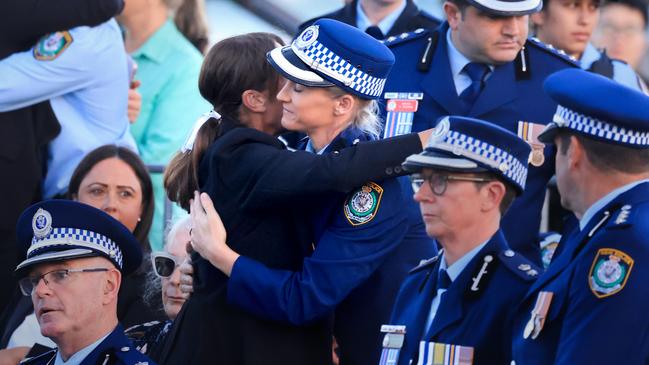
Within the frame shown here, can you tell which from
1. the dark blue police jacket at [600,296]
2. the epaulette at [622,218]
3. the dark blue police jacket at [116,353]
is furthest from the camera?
the dark blue police jacket at [116,353]

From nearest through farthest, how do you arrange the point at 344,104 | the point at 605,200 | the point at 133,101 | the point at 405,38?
the point at 605,200 → the point at 344,104 → the point at 405,38 → the point at 133,101

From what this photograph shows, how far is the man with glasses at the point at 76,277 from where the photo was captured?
19.2 ft

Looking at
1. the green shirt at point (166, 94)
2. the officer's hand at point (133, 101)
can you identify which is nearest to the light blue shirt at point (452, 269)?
the officer's hand at point (133, 101)

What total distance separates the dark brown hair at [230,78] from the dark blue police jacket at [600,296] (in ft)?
4.74

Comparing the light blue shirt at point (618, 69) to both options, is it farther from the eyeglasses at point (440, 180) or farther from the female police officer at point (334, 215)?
the eyeglasses at point (440, 180)

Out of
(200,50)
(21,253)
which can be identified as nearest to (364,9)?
(200,50)

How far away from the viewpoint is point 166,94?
877 cm

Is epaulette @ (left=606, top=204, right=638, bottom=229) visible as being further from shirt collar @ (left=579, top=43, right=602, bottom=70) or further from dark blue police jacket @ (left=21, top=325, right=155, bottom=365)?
shirt collar @ (left=579, top=43, right=602, bottom=70)

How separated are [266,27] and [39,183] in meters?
2.64

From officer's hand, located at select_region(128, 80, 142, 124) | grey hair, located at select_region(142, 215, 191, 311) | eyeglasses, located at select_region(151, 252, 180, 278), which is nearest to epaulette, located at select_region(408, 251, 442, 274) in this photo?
eyeglasses, located at select_region(151, 252, 180, 278)

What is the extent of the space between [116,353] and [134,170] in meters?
2.03

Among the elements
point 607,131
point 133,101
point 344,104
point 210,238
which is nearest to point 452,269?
point 607,131

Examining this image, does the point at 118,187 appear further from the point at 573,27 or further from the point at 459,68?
the point at 573,27

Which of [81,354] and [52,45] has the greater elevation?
[52,45]
